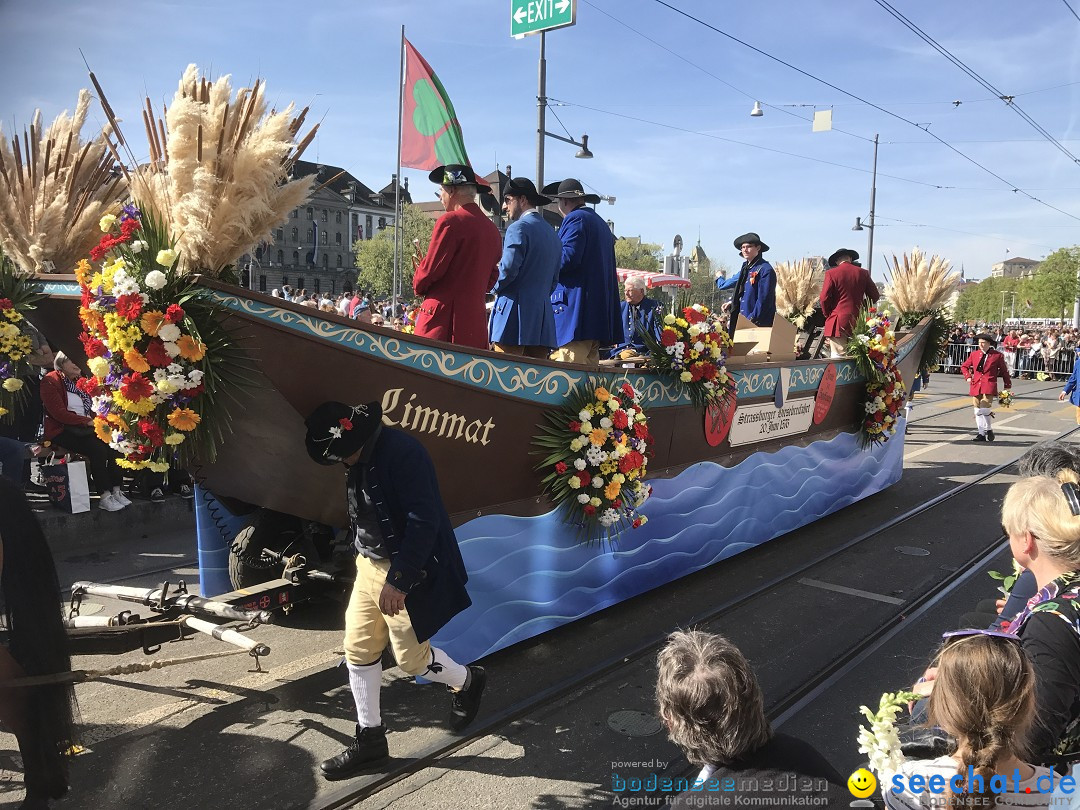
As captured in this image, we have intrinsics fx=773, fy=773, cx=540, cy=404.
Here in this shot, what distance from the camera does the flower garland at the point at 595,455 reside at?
441 cm

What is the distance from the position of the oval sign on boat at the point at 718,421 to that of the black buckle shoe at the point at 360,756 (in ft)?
10.8

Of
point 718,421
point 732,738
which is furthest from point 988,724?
point 718,421

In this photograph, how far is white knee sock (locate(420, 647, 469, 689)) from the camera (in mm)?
3520

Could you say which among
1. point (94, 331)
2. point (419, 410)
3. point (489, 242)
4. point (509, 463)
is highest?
point (489, 242)

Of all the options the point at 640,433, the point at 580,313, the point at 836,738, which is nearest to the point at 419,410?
the point at 640,433

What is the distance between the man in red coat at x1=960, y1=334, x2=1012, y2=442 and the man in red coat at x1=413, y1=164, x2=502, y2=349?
37.5 ft

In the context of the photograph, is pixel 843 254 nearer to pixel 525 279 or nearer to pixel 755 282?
pixel 755 282

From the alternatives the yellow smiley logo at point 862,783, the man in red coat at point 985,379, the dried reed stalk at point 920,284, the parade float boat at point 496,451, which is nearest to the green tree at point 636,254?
the man in red coat at point 985,379

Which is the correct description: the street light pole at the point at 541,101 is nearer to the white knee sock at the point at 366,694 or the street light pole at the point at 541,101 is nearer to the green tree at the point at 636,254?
the white knee sock at the point at 366,694

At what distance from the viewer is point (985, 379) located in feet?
42.9

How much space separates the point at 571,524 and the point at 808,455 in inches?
138

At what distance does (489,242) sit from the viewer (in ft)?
14.3

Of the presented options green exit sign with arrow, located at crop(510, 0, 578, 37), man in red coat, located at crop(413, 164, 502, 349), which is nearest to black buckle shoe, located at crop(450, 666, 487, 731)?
man in red coat, located at crop(413, 164, 502, 349)

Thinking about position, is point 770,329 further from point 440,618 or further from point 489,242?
point 440,618
